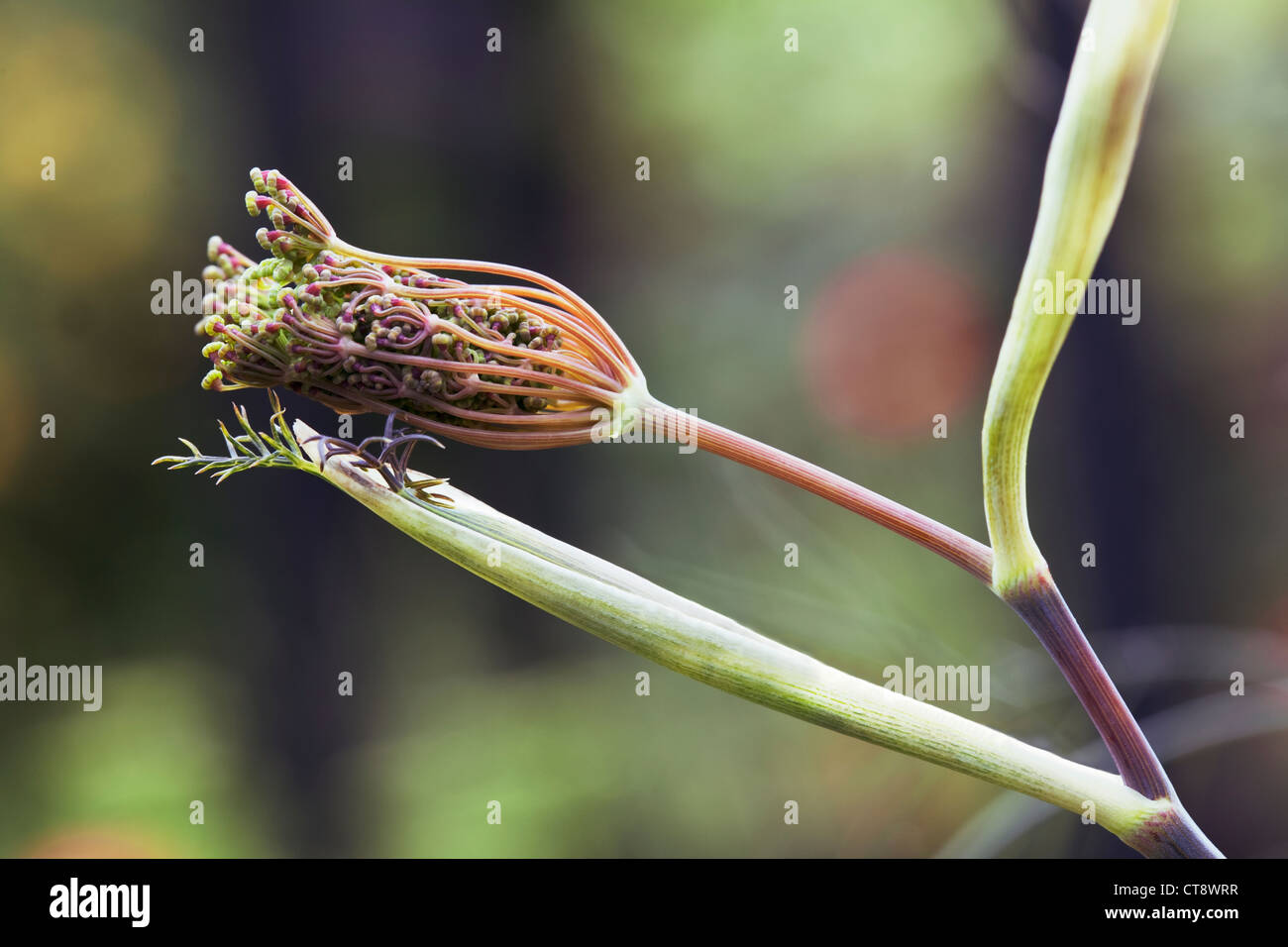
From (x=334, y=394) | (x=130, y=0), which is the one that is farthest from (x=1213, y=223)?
(x=130, y=0)

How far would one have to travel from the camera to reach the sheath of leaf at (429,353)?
598 mm

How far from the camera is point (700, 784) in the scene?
1.58 meters

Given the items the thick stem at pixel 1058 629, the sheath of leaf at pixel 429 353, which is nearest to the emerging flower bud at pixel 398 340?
the sheath of leaf at pixel 429 353

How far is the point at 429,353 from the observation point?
0.62m

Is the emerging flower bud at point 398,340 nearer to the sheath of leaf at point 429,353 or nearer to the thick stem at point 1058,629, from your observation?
the sheath of leaf at point 429,353

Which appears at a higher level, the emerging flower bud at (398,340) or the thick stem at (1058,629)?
the emerging flower bud at (398,340)

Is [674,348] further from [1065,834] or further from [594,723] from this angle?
[1065,834]

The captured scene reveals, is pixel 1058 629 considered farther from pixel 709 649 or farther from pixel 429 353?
pixel 429 353

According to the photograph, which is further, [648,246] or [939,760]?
[648,246]

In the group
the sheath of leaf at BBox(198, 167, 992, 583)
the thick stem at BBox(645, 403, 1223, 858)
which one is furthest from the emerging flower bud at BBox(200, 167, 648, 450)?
the thick stem at BBox(645, 403, 1223, 858)

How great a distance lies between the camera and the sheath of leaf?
60 centimetres

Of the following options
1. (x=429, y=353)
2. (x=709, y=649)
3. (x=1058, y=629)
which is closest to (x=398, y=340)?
(x=429, y=353)

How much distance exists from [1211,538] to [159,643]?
1806 mm

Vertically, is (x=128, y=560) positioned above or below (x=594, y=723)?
above
